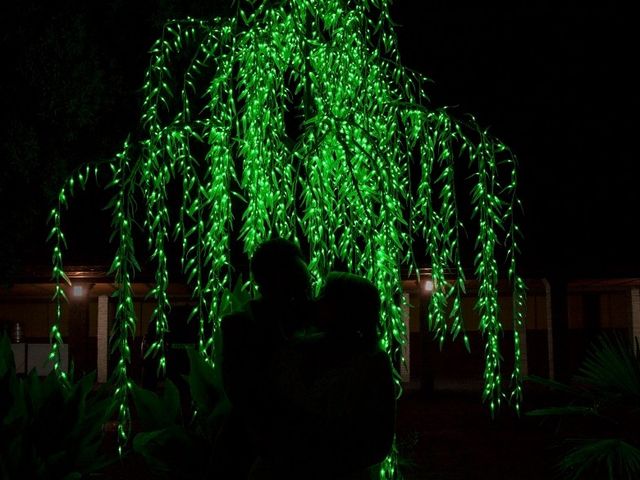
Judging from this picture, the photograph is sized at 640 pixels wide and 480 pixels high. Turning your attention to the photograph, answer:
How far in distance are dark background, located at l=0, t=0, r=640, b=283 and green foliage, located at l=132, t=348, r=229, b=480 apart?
4685mm

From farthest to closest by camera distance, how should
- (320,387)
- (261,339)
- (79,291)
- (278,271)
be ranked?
(79,291) < (278,271) < (261,339) < (320,387)

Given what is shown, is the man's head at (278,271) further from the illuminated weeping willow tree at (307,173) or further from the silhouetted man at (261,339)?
the illuminated weeping willow tree at (307,173)

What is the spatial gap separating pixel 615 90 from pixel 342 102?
27.2 feet

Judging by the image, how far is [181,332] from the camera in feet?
21.9

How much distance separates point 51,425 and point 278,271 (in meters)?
1.68

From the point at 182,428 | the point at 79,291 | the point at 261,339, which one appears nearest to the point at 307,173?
the point at 182,428

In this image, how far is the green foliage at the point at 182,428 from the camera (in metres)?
2.79

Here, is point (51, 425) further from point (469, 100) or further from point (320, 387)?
point (469, 100)

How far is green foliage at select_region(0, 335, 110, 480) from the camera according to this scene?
10.1 ft

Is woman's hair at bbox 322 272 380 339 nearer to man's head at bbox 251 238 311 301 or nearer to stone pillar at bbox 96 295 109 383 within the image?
man's head at bbox 251 238 311 301

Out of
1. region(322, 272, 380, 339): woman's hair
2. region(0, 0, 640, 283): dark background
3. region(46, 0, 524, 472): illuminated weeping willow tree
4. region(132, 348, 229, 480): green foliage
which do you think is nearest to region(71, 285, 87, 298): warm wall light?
region(0, 0, 640, 283): dark background

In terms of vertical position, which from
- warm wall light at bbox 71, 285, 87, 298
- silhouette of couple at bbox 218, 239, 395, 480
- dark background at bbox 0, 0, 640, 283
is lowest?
silhouette of couple at bbox 218, 239, 395, 480

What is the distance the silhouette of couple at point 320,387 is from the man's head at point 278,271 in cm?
10

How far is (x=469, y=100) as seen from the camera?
10656 millimetres
